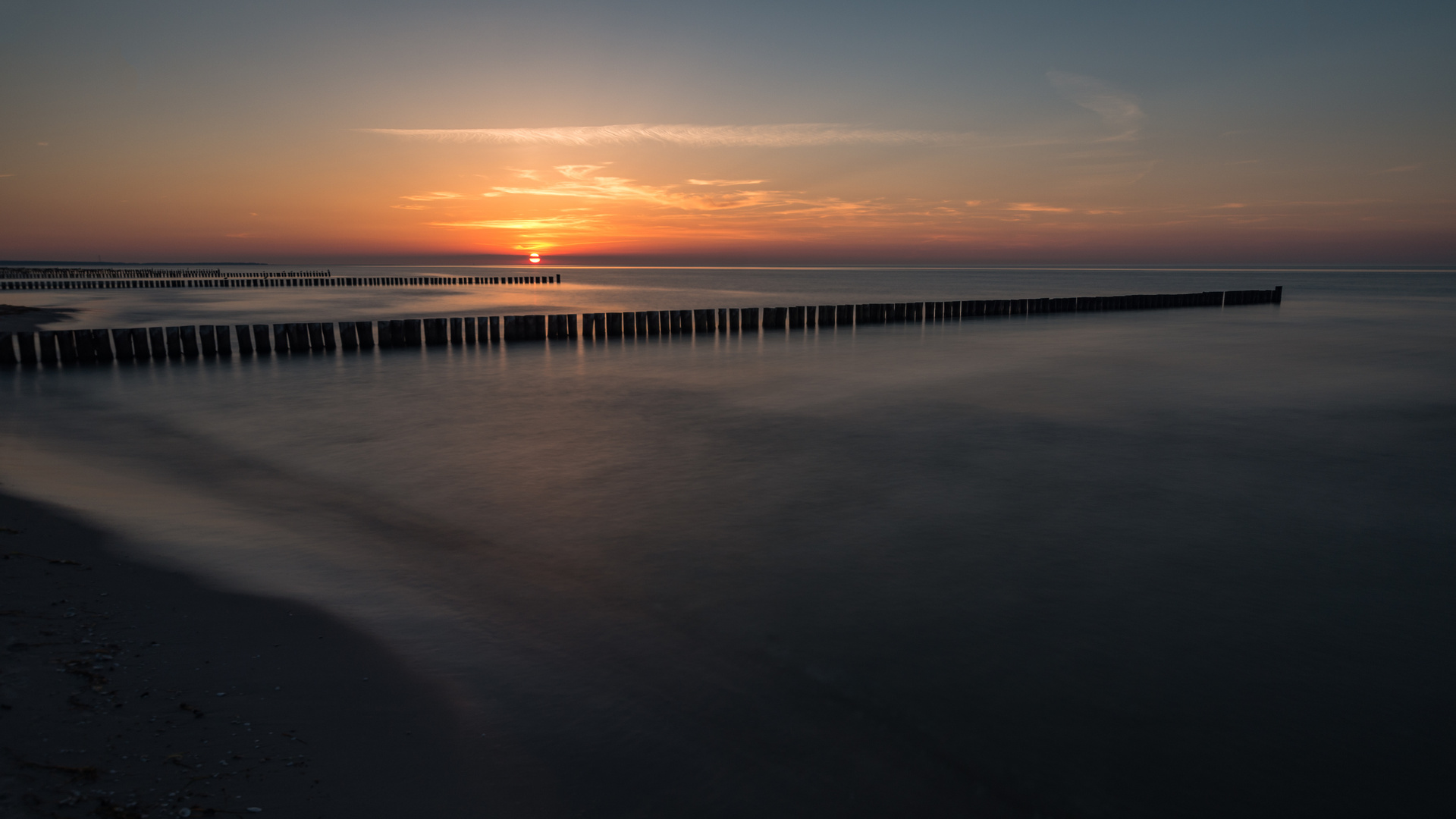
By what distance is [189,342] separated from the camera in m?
20.5

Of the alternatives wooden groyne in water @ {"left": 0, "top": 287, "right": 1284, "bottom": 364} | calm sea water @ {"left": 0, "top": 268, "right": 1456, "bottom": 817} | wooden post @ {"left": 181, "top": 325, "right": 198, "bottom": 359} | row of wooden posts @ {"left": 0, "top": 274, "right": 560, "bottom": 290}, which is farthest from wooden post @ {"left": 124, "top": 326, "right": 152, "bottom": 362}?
row of wooden posts @ {"left": 0, "top": 274, "right": 560, "bottom": 290}

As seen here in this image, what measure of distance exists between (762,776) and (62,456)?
420 inches

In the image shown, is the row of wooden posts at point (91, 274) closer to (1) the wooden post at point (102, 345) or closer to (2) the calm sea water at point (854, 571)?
(1) the wooden post at point (102, 345)

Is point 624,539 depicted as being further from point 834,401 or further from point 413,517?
point 834,401

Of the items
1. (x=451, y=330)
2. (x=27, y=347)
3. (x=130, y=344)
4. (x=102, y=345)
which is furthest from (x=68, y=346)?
(x=451, y=330)

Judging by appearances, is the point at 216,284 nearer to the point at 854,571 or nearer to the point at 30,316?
the point at 30,316

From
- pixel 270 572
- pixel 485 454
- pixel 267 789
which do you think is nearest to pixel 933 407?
pixel 485 454

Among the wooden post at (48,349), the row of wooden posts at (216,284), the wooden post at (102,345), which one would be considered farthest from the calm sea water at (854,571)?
the row of wooden posts at (216,284)

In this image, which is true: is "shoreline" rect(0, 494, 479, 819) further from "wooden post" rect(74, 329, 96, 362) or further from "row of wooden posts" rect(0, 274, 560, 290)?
"row of wooden posts" rect(0, 274, 560, 290)

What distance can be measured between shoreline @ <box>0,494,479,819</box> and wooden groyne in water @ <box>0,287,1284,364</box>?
17.6 metres

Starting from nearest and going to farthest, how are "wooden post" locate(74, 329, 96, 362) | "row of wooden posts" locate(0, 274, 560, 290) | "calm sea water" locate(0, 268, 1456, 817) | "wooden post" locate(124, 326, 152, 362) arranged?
"calm sea water" locate(0, 268, 1456, 817) → "wooden post" locate(74, 329, 96, 362) → "wooden post" locate(124, 326, 152, 362) → "row of wooden posts" locate(0, 274, 560, 290)

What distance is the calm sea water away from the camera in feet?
12.6

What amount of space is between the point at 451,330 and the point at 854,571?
21.6 meters

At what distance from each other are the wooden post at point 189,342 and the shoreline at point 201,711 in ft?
57.5
